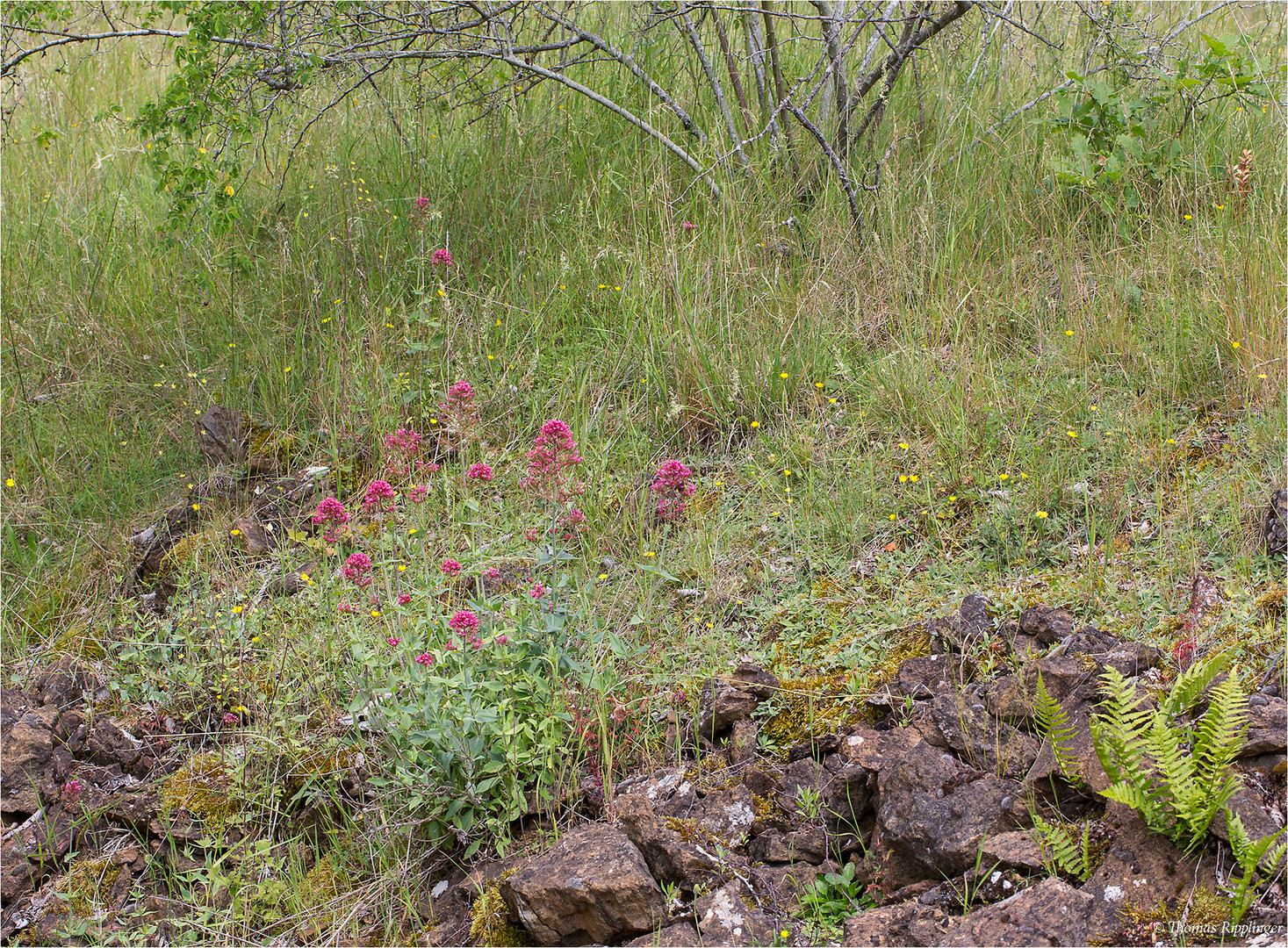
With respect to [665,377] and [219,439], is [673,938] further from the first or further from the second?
[219,439]

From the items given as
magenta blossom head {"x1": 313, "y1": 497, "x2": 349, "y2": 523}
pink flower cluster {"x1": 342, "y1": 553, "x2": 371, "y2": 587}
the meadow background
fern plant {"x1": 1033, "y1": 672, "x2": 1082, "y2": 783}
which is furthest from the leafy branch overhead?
fern plant {"x1": 1033, "y1": 672, "x2": 1082, "y2": 783}

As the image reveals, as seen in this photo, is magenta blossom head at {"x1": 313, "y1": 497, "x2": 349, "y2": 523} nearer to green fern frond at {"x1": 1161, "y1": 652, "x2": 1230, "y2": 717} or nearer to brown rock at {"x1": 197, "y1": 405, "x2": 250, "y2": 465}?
brown rock at {"x1": 197, "y1": 405, "x2": 250, "y2": 465}

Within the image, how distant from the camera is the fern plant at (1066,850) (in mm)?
1759

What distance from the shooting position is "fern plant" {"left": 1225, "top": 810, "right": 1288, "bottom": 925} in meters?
1.55

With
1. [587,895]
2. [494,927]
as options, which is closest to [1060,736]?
[587,895]

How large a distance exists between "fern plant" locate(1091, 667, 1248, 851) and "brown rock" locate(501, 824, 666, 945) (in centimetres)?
98

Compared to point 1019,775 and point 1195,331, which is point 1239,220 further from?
point 1019,775

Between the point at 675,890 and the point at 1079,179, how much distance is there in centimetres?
380

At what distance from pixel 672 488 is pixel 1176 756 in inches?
67.1

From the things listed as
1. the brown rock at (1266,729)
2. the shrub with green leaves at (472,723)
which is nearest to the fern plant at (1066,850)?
the brown rock at (1266,729)

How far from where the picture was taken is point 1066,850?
177cm

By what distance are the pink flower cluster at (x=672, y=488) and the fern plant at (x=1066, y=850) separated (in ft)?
4.45

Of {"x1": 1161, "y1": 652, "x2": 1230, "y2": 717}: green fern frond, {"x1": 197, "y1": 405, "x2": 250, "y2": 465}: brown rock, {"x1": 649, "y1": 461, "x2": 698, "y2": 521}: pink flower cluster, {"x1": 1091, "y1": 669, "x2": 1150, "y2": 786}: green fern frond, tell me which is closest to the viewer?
{"x1": 1091, "y1": 669, "x2": 1150, "y2": 786}: green fern frond

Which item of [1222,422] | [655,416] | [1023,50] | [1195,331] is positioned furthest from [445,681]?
[1023,50]
